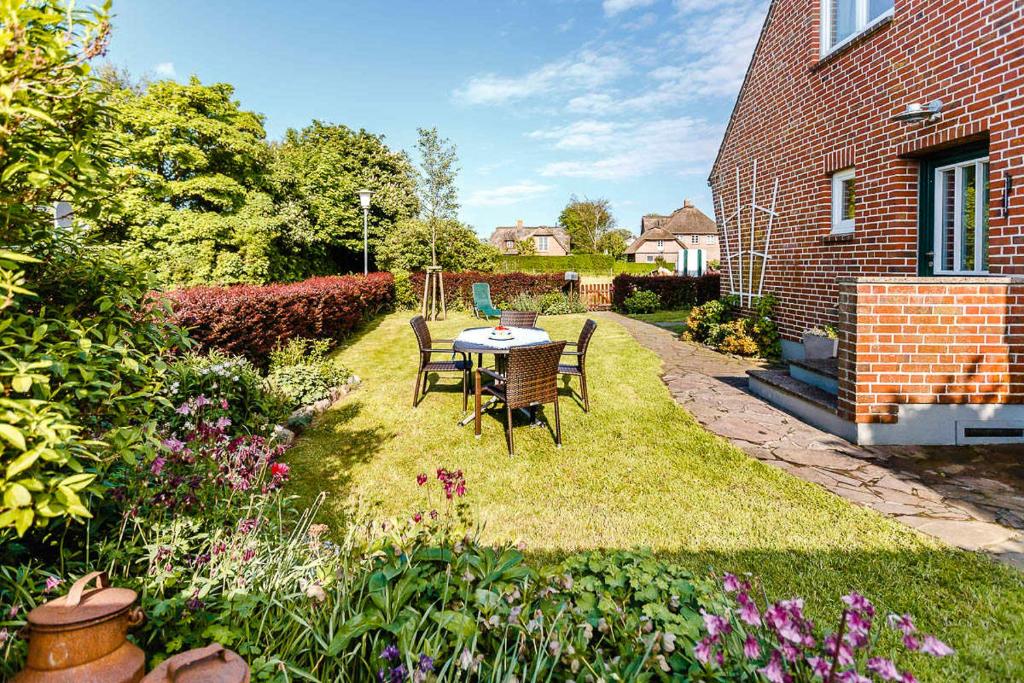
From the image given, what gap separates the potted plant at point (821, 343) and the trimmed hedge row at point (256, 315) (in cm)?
738

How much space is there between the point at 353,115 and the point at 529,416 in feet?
70.0

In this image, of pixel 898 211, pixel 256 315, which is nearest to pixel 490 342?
pixel 256 315

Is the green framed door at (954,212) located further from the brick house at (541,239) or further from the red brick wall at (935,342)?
the brick house at (541,239)

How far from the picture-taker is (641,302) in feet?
58.9

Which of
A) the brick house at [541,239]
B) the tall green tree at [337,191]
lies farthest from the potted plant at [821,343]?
the brick house at [541,239]

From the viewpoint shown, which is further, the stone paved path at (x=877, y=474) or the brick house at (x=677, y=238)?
the brick house at (x=677, y=238)

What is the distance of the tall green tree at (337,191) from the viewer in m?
18.2

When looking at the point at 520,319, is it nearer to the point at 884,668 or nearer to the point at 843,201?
the point at 843,201

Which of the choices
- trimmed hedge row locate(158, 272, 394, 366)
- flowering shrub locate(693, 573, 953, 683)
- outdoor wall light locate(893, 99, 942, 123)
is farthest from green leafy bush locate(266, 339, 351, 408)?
outdoor wall light locate(893, 99, 942, 123)

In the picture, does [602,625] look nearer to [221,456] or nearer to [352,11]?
[221,456]

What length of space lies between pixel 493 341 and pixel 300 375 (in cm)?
273

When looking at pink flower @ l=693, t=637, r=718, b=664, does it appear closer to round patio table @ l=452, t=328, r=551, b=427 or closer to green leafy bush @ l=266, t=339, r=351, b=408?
round patio table @ l=452, t=328, r=551, b=427

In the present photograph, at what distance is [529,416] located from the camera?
5938 mm

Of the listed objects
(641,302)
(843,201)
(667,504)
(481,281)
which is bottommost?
(667,504)
